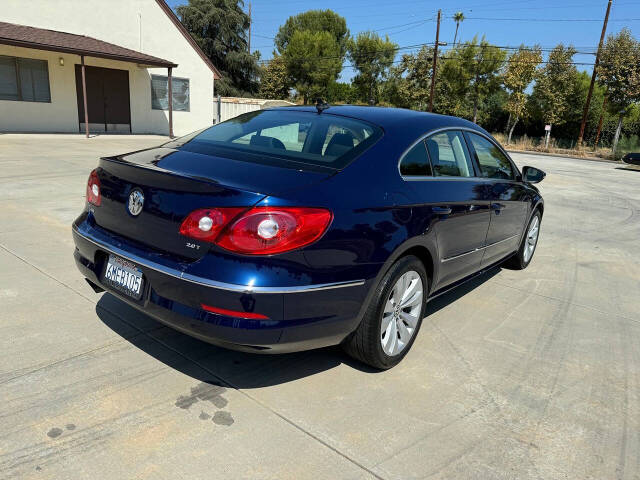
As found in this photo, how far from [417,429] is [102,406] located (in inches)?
63.8

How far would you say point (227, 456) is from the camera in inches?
88.7

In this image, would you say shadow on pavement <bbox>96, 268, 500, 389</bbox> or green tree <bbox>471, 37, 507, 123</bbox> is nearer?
shadow on pavement <bbox>96, 268, 500, 389</bbox>

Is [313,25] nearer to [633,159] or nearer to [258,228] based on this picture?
[633,159]

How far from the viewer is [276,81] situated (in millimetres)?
51969

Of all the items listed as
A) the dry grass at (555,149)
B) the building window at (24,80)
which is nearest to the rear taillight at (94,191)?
the building window at (24,80)

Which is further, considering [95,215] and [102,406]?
[95,215]

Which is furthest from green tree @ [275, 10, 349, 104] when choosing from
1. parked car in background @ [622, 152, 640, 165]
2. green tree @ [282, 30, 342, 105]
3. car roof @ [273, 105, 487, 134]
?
car roof @ [273, 105, 487, 134]

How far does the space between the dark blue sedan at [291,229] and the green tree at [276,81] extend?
165 feet

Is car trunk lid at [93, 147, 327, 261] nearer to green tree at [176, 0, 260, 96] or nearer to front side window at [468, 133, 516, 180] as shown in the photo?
front side window at [468, 133, 516, 180]

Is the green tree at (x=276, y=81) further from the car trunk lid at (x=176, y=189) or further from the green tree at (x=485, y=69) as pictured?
the car trunk lid at (x=176, y=189)

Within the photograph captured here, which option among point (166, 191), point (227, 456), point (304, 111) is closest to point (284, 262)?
point (166, 191)

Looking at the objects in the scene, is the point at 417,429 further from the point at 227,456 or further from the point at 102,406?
the point at 102,406

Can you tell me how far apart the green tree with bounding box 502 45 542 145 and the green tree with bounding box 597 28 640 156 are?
6.18m

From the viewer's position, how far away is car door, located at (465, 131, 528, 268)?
13.7 feet
